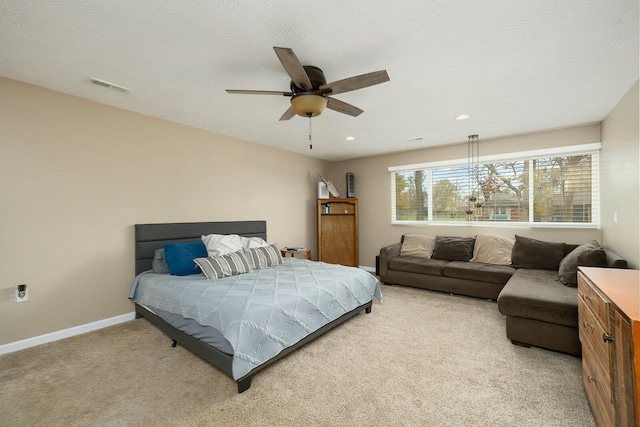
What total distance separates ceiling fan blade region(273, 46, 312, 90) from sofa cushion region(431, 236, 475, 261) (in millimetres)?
3701

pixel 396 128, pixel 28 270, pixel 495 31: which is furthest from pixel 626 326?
pixel 28 270

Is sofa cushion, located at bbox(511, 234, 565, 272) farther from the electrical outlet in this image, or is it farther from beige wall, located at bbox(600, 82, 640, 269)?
the electrical outlet

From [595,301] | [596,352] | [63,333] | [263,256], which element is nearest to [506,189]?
[595,301]

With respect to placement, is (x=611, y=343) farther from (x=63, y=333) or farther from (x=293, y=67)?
(x=63, y=333)

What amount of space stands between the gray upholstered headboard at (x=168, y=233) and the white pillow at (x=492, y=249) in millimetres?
3804

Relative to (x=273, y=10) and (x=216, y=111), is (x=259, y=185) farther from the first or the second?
(x=273, y=10)

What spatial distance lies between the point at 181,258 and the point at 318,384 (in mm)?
2112

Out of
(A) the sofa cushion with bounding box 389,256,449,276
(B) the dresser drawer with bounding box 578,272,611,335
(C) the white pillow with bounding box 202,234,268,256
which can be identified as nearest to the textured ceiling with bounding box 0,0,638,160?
(C) the white pillow with bounding box 202,234,268,256

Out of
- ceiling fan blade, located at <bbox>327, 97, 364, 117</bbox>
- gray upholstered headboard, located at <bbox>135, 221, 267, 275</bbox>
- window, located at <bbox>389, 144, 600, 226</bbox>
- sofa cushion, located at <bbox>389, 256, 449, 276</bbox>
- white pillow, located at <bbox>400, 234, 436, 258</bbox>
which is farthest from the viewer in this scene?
white pillow, located at <bbox>400, 234, 436, 258</bbox>

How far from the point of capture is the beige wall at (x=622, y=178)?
2.50 meters

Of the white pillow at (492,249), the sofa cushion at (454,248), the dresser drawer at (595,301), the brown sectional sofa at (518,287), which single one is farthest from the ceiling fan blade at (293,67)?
the white pillow at (492,249)

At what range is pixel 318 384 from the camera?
6.57 ft

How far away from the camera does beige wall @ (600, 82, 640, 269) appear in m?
2.50

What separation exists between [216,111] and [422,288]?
400 centimetres
